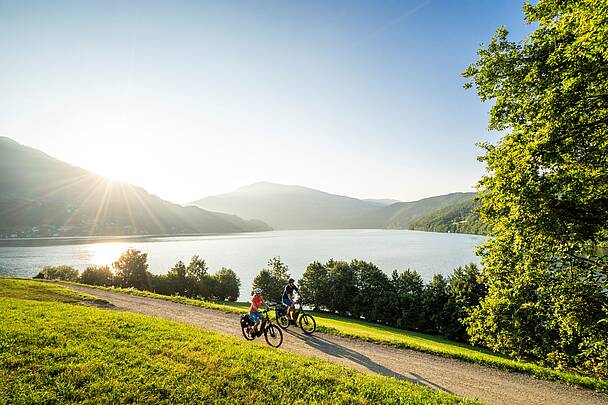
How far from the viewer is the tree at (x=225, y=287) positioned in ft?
240

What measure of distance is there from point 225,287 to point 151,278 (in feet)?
56.9

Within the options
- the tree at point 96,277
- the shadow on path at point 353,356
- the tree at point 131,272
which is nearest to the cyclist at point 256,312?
the shadow on path at point 353,356

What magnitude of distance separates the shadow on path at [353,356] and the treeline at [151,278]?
192 feet

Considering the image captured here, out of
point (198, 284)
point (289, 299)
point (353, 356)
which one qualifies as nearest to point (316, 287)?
point (198, 284)

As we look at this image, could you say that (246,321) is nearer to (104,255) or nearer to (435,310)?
(435,310)

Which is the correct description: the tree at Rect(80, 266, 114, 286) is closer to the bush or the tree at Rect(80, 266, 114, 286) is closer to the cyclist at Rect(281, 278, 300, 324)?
the bush

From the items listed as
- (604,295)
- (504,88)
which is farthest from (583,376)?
(504,88)

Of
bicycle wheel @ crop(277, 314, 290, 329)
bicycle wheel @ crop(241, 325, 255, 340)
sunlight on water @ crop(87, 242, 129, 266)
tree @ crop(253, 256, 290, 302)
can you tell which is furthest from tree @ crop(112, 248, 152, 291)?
bicycle wheel @ crop(241, 325, 255, 340)

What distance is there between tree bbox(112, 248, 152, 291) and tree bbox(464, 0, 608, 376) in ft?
238

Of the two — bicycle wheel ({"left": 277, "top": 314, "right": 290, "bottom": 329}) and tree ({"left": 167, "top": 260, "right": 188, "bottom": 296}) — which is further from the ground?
bicycle wheel ({"left": 277, "top": 314, "right": 290, "bottom": 329})

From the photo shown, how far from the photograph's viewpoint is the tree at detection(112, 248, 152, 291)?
69.1 meters

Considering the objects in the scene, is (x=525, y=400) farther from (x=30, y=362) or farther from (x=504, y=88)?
(x=30, y=362)

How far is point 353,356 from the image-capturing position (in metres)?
15.6

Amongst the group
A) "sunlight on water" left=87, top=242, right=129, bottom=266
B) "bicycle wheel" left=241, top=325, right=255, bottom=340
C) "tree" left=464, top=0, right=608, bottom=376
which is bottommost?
"sunlight on water" left=87, top=242, right=129, bottom=266
